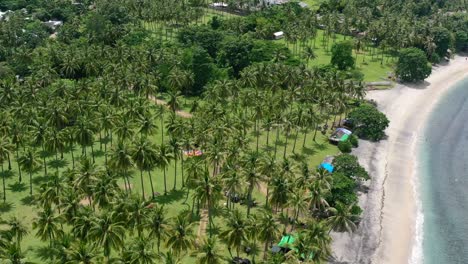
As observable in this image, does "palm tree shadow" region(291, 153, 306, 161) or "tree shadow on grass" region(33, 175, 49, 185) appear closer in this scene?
"tree shadow on grass" region(33, 175, 49, 185)

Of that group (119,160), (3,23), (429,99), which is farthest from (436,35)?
(3,23)

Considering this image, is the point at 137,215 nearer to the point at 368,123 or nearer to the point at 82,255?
the point at 82,255

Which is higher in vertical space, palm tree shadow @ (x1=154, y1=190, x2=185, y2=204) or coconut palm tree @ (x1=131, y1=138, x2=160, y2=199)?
coconut palm tree @ (x1=131, y1=138, x2=160, y2=199)

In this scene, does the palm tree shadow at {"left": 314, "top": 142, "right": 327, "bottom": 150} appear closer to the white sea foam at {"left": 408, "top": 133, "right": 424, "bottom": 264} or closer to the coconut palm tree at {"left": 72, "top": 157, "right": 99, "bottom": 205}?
the white sea foam at {"left": 408, "top": 133, "right": 424, "bottom": 264}

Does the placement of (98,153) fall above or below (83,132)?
below

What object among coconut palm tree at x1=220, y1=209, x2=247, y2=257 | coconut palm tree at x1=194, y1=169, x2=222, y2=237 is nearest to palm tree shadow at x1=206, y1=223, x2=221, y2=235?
coconut palm tree at x1=194, y1=169, x2=222, y2=237

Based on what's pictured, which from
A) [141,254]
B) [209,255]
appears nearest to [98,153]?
[141,254]
